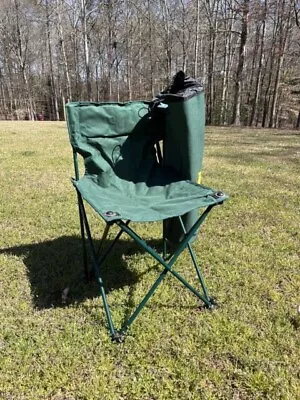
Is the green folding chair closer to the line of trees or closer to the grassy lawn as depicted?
the grassy lawn

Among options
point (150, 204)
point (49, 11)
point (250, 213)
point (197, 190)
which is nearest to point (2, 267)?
point (150, 204)

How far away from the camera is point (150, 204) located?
1994 millimetres

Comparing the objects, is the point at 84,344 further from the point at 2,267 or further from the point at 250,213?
the point at 250,213

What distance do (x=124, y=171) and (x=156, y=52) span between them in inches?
805

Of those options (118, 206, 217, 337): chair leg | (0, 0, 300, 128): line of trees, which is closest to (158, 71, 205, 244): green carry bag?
(118, 206, 217, 337): chair leg

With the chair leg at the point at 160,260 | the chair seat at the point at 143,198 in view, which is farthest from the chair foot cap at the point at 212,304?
the chair seat at the point at 143,198

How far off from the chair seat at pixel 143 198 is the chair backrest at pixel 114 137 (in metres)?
0.10

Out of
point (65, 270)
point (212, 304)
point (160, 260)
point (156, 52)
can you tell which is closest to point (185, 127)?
point (160, 260)

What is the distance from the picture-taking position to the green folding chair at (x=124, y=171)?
1923 mm

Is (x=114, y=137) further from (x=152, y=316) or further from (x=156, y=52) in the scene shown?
(x=156, y=52)

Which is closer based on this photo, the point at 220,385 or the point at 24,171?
the point at 220,385

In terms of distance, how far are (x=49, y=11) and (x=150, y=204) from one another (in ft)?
64.4

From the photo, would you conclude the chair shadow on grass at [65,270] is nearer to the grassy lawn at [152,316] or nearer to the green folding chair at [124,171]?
the grassy lawn at [152,316]

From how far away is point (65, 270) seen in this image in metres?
2.42
